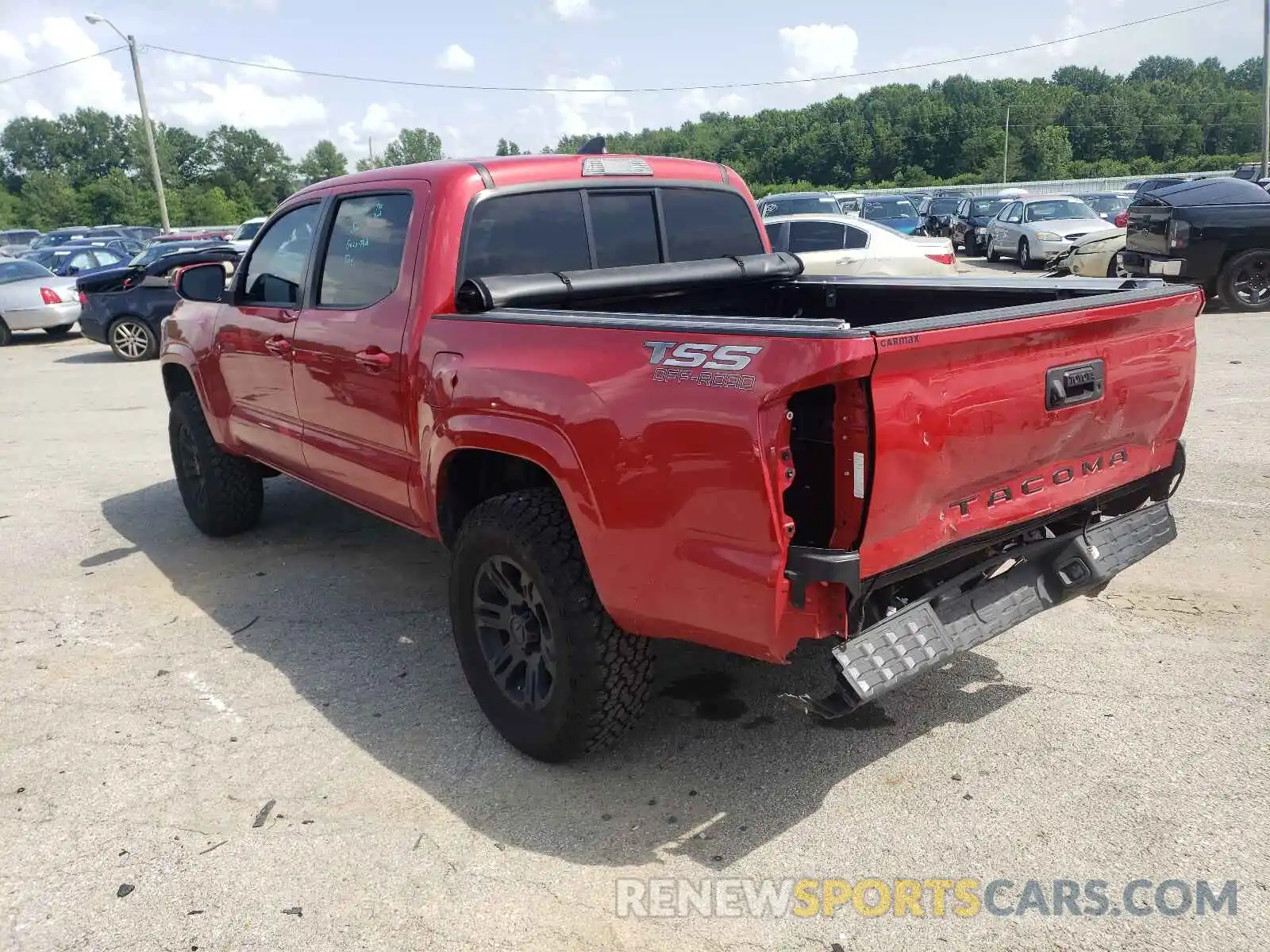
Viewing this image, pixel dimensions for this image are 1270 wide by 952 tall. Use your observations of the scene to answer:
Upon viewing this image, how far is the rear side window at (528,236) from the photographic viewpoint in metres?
3.95

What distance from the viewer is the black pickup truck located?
42.5 feet

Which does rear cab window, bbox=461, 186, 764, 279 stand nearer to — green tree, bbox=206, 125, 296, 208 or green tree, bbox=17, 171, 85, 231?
green tree, bbox=17, 171, 85, 231

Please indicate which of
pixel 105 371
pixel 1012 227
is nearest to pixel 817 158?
pixel 1012 227

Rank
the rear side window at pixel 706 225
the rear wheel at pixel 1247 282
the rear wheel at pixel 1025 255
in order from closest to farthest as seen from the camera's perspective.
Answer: the rear side window at pixel 706 225 < the rear wheel at pixel 1247 282 < the rear wheel at pixel 1025 255

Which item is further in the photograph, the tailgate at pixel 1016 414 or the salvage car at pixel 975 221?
the salvage car at pixel 975 221

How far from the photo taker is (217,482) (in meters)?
6.06

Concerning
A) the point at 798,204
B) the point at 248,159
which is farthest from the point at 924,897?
the point at 248,159

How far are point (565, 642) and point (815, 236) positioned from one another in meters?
11.0

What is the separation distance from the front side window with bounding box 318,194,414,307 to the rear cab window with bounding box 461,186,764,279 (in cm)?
35

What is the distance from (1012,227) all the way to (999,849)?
20483 millimetres

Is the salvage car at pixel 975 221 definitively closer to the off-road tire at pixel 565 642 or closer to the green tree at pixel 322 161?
the off-road tire at pixel 565 642

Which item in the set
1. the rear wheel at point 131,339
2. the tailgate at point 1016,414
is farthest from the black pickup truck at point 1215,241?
the rear wheel at point 131,339

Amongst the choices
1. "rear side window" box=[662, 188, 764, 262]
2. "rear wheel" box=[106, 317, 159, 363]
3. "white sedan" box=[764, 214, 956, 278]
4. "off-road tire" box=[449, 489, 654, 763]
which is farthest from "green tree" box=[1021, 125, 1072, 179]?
"off-road tire" box=[449, 489, 654, 763]

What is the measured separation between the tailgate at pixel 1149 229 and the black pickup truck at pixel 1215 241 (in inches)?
0.4
